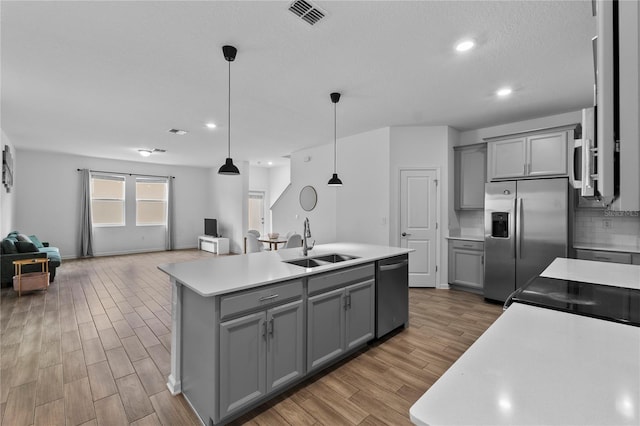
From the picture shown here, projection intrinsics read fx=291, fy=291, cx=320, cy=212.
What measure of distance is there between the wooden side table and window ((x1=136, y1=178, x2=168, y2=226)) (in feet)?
13.5

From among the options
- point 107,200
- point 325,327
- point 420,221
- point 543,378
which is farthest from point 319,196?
point 107,200

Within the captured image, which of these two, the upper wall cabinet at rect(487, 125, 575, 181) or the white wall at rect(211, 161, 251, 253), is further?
the white wall at rect(211, 161, 251, 253)

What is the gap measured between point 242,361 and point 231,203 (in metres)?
7.54

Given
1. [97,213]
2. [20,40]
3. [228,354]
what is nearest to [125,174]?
[97,213]

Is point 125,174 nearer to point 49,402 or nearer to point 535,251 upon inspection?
point 49,402

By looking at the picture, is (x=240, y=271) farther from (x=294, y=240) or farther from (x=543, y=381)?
(x=294, y=240)

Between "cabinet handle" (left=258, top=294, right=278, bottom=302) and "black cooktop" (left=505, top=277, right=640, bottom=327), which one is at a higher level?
"black cooktop" (left=505, top=277, right=640, bottom=327)

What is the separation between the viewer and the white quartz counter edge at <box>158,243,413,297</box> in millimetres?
1840

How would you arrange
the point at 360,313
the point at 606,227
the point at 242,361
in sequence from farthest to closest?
the point at 606,227 < the point at 360,313 < the point at 242,361

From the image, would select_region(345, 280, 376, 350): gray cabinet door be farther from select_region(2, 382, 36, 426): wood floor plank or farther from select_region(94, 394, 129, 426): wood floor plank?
select_region(2, 382, 36, 426): wood floor plank

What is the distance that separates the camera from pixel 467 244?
15.3 feet

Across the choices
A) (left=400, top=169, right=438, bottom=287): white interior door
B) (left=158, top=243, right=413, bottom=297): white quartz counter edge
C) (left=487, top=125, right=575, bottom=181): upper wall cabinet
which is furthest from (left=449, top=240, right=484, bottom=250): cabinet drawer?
(left=158, top=243, right=413, bottom=297): white quartz counter edge

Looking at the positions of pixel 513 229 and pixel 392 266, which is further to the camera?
pixel 513 229

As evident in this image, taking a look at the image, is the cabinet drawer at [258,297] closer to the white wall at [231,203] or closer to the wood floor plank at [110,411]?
the wood floor plank at [110,411]
